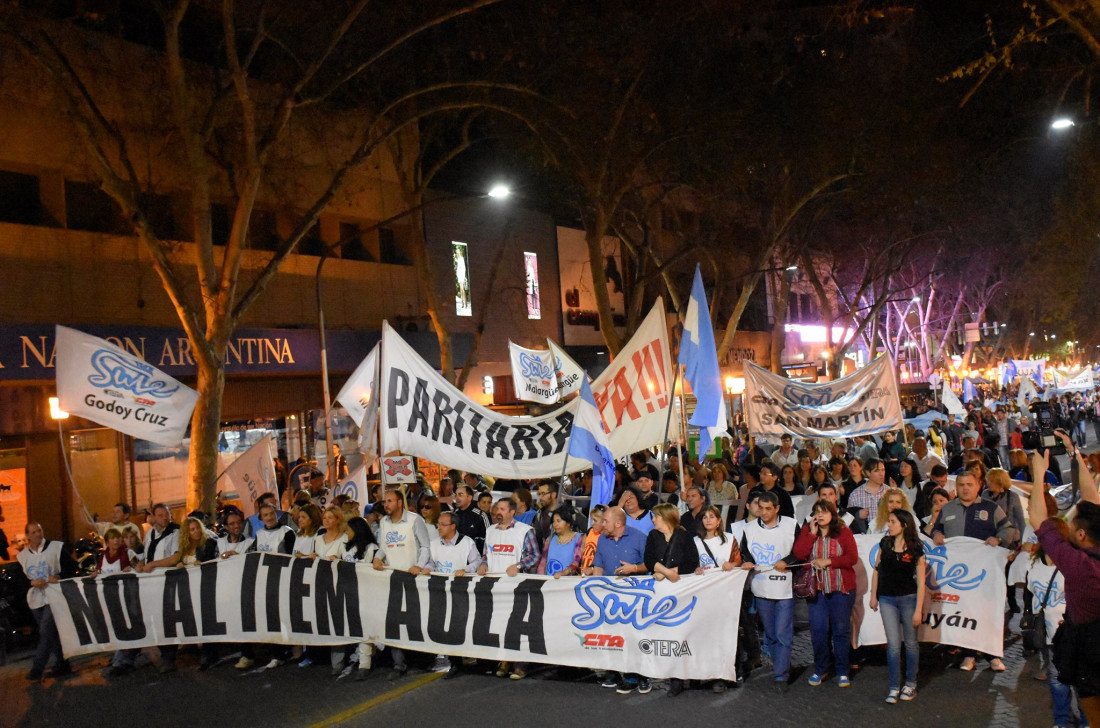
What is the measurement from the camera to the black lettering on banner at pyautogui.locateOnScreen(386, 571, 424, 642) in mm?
8336

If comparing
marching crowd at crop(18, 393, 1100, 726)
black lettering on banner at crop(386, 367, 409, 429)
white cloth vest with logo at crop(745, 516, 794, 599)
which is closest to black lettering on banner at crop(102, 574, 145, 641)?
marching crowd at crop(18, 393, 1100, 726)

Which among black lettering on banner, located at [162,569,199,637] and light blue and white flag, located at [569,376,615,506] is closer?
light blue and white flag, located at [569,376,615,506]

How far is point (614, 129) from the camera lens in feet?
58.5

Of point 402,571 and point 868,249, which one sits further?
point 868,249

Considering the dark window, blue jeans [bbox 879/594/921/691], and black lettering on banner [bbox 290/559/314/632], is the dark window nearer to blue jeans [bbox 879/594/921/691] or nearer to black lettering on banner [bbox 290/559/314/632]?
black lettering on banner [bbox 290/559/314/632]

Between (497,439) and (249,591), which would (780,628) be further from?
(249,591)

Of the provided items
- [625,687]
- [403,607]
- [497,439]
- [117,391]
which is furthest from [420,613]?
[117,391]

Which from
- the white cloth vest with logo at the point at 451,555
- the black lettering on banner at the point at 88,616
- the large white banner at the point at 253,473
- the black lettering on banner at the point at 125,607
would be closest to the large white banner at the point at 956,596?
the white cloth vest with logo at the point at 451,555

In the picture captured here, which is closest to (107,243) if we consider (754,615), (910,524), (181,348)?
(181,348)

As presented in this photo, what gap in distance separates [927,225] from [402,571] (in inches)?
1070

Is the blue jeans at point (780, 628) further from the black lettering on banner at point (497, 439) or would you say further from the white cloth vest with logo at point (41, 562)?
the white cloth vest with logo at point (41, 562)

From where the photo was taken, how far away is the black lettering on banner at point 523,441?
354 inches

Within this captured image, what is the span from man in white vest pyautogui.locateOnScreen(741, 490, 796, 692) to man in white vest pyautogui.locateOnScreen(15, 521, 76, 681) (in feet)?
22.9

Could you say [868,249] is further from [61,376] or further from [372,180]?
[61,376]
